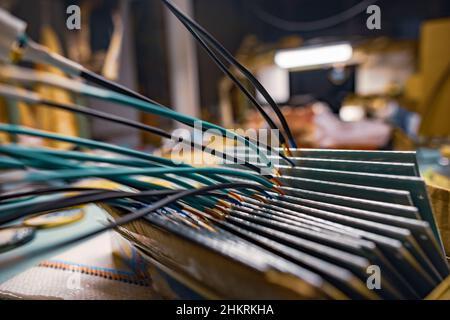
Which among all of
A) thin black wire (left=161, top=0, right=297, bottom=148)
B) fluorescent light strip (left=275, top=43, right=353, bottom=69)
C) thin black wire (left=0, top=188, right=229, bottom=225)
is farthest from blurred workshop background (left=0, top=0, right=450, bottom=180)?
thin black wire (left=0, top=188, right=229, bottom=225)

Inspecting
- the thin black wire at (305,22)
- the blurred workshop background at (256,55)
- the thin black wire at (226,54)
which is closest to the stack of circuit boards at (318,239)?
the thin black wire at (226,54)

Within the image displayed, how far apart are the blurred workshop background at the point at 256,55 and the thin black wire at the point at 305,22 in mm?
10

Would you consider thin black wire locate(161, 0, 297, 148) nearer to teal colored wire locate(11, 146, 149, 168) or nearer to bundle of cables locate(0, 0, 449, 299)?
bundle of cables locate(0, 0, 449, 299)

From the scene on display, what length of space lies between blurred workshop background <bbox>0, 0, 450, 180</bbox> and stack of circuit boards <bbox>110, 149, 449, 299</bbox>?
1.39m

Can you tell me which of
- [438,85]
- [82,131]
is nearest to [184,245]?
[82,131]

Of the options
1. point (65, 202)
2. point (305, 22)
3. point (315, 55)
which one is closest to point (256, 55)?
point (315, 55)

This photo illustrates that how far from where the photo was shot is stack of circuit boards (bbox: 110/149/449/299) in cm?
29

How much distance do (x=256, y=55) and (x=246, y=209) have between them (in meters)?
2.63

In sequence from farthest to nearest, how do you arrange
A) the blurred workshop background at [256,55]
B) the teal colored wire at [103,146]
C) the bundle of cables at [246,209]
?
the blurred workshop background at [256,55] → the teal colored wire at [103,146] → the bundle of cables at [246,209]

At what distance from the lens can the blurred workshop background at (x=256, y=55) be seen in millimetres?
2116

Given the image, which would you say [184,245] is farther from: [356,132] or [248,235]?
[356,132]

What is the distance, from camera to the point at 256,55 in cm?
285

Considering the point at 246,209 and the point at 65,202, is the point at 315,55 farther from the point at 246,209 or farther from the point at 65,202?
the point at 65,202

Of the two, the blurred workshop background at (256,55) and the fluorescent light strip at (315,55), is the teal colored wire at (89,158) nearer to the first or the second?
the blurred workshop background at (256,55)
